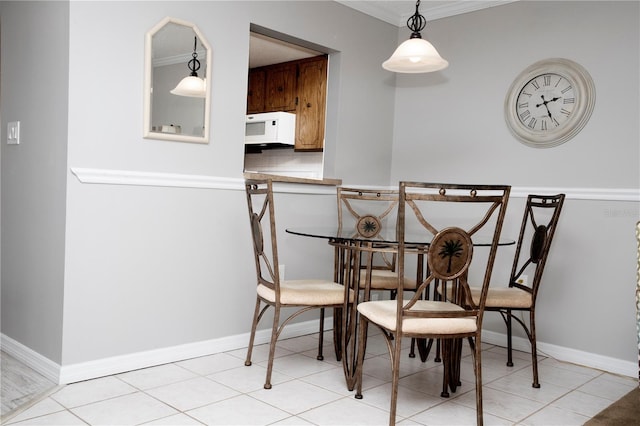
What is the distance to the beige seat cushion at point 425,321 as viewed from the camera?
219 centimetres

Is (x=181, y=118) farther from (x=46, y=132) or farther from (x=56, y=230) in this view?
(x=56, y=230)

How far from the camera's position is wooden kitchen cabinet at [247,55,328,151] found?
4828 mm

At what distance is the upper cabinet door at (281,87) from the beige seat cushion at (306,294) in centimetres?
269

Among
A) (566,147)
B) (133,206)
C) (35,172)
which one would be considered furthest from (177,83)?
(566,147)

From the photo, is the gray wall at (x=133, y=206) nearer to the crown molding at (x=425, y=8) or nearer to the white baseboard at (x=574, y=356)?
the crown molding at (x=425, y=8)

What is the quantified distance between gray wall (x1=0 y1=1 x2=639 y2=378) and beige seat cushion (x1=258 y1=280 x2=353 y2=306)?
20.3 inches

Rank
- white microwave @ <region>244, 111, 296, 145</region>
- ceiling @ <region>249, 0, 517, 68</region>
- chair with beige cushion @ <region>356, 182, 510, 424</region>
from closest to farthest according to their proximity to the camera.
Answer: chair with beige cushion @ <region>356, 182, 510, 424</region>, ceiling @ <region>249, 0, 517, 68</region>, white microwave @ <region>244, 111, 296, 145</region>

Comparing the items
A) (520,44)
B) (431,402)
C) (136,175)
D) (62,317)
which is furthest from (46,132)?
(520,44)

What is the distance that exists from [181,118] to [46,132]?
0.65m

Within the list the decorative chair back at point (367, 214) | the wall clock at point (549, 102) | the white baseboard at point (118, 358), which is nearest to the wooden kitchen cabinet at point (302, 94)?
the decorative chair back at point (367, 214)

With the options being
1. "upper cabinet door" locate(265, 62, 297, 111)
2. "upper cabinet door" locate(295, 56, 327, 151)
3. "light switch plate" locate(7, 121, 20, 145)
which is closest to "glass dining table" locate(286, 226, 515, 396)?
"light switch plate" locate(7, 121, 20, 145)

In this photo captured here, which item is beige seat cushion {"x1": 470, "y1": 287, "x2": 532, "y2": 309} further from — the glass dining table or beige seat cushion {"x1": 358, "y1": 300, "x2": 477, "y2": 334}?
beige seat cushion {"x1": 358, "y1": 300, "x2": 477, "y2": 334}

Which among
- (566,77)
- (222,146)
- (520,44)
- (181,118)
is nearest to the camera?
(181,118)

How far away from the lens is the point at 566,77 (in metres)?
3.38
